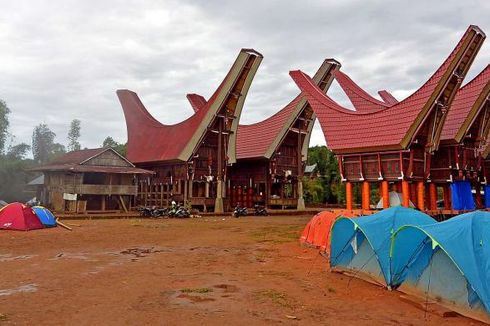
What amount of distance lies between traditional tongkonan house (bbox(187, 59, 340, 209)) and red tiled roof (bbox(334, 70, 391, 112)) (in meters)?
4.92

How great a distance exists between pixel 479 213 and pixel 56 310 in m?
7.12

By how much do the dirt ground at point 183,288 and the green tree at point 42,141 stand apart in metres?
78.1

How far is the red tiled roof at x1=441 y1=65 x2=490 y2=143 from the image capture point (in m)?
23.5

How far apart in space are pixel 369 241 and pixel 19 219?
15.3 meters

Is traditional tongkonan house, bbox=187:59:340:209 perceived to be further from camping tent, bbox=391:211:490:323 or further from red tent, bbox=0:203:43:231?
camping tent, bbox=391:211:490:323

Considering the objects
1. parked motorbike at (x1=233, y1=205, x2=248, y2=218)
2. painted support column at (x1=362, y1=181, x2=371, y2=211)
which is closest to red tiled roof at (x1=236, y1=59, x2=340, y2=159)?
parked motorbike at (x1=233, y1=205, x2=248, y2=218)

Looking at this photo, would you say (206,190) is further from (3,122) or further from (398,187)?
(3,122)

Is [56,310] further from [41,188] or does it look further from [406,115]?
[41,188]

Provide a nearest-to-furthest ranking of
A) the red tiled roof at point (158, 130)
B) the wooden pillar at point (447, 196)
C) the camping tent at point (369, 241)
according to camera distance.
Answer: the camping tent at point (369, 241), the wooden pillar at point (447, 196), the red tiled roof at point (158, 130)

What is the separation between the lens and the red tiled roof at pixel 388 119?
20.4 meters

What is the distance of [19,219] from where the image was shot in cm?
1786

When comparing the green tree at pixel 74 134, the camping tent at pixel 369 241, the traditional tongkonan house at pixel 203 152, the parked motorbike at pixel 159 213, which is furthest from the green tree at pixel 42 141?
the camping tent at pixel 369 241

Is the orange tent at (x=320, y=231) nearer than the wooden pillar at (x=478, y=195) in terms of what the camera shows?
Yes

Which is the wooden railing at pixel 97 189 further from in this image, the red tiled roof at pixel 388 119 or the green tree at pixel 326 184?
the green tree at pixel 326 184
